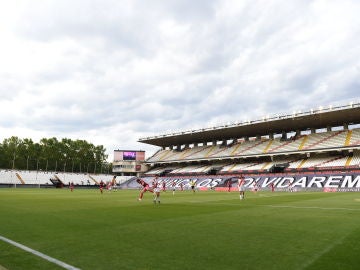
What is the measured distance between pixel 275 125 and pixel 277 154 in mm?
7116

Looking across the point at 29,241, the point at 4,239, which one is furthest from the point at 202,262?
the point at 4,239

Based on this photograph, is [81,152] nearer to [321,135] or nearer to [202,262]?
[321,135]

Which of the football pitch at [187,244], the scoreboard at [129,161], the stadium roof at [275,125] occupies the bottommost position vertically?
the football pitch at [187,244]

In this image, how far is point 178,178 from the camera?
3113 inches

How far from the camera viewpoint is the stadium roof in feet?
204

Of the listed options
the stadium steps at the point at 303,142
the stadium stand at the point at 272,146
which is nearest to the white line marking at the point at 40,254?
the stadium stand at the point at 272,146

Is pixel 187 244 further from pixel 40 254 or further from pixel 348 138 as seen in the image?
pixel 348 138

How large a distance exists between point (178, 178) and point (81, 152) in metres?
61.5

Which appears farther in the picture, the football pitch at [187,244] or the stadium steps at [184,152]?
the stadium steps at [184,152]

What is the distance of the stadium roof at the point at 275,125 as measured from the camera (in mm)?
62281

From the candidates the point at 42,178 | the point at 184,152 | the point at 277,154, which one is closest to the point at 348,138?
the point at 277,154

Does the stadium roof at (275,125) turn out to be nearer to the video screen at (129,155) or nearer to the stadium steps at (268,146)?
the stadium steps at (268,146)

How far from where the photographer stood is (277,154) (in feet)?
226

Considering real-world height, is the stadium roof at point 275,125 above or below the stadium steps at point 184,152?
above
